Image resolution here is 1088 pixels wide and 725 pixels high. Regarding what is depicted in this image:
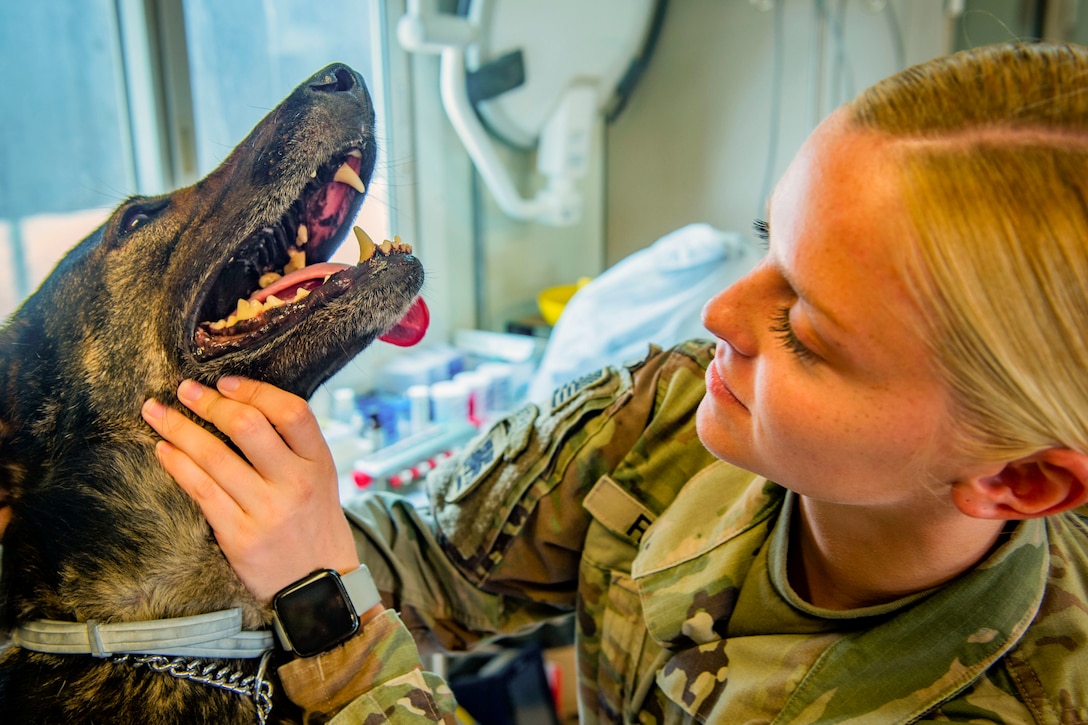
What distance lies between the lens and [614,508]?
3.32 ft

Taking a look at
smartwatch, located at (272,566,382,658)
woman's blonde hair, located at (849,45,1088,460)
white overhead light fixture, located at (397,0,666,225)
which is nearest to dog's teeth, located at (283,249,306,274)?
smartwatch, located at (272,566,382,658)

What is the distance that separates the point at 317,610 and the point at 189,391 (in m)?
0.26

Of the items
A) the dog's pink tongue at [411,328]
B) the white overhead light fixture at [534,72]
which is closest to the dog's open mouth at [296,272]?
the dog's pink tongue at [411,328]

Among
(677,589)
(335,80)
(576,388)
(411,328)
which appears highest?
(335,80)

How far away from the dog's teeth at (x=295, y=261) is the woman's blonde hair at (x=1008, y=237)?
645mm

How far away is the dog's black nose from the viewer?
0.93 metres

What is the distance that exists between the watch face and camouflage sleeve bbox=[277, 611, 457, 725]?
24mm

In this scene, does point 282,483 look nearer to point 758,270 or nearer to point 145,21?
point 758,270

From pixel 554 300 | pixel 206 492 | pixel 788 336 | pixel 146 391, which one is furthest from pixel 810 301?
pixel 554 300

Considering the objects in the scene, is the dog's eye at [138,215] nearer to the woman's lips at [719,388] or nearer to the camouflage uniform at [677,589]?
the camouflage uniform at [677,589]

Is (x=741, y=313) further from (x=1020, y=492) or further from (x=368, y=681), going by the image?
(x=368, y=681)

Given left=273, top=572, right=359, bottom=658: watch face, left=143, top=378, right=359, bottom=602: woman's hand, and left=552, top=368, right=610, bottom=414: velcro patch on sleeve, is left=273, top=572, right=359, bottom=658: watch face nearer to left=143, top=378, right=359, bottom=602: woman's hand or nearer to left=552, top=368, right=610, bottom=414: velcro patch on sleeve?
left=143, top=378, right=359, bottom=602: woman's hand

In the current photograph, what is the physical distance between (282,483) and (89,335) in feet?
1.09

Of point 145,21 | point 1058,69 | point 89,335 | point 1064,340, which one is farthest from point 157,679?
point 145,21
